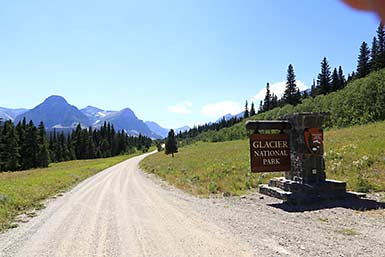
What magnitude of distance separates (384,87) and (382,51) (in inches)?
970

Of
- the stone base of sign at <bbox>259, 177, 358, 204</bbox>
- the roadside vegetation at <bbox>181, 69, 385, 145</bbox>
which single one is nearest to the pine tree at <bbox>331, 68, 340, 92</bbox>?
the roadside vegetation at <bbox>181, 69, 385, 145</bbox>

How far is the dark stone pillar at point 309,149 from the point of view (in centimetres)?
1406

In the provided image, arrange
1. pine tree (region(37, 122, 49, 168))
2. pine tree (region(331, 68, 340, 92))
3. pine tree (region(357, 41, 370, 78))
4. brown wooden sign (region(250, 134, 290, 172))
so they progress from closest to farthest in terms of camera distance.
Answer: brown wooden sign (region(250, 134, 290, 172))
pine tree (region(37, 122, 49, 168))
pine tree (region(357, 41, 370, 78))
pine tree (region(331, 68, 340, 92))

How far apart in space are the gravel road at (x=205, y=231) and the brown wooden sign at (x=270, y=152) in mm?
1835

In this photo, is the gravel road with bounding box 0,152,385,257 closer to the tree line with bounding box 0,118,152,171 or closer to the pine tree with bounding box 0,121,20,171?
the pine tree with bounding box 0,121,20,171

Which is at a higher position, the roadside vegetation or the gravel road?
the roadside vegetation

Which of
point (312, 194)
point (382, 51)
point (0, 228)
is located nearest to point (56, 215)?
point (0, 228)

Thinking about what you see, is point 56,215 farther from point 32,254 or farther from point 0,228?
point 32,254

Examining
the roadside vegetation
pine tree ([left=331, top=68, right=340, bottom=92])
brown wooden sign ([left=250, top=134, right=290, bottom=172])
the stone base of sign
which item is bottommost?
the stone base of sign

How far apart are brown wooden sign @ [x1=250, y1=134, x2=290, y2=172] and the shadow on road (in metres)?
2.31

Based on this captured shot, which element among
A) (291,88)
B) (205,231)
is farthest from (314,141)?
(291,88)

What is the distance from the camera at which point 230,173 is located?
79.7 feet

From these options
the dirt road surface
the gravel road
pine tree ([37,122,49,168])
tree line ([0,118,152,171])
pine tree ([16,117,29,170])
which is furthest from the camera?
pine tree ([37,122,49,168])

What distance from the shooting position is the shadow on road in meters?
11.6
